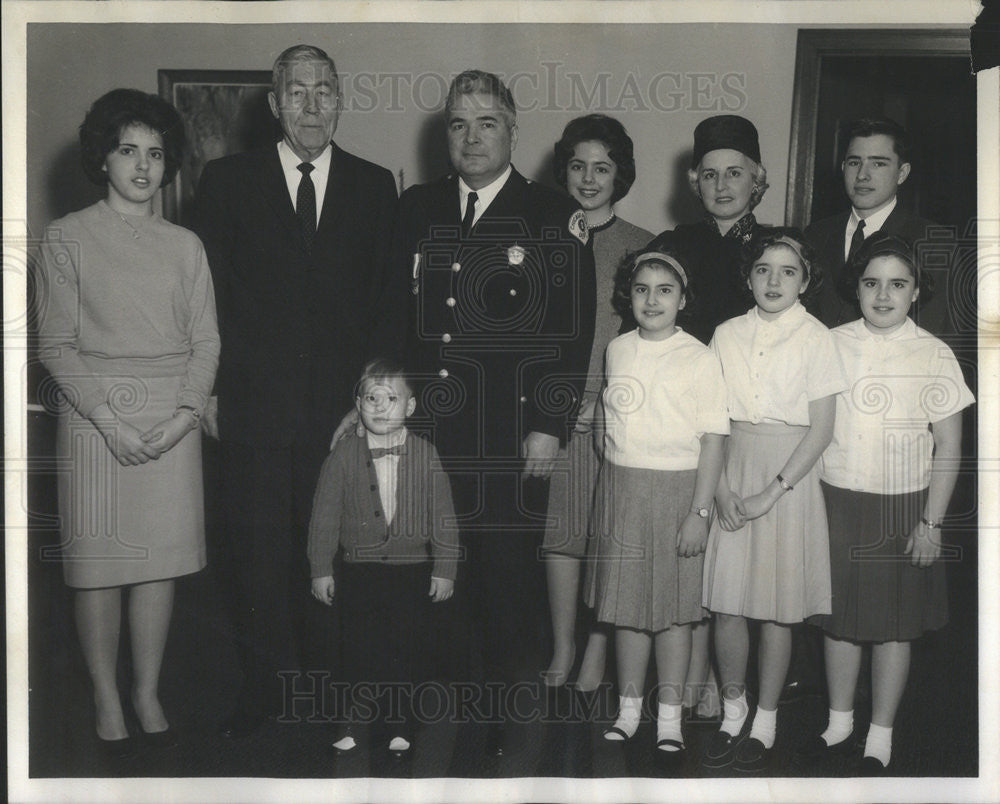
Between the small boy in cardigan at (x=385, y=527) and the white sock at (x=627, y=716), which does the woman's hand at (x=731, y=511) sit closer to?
the white sock at (x=627, y=716)

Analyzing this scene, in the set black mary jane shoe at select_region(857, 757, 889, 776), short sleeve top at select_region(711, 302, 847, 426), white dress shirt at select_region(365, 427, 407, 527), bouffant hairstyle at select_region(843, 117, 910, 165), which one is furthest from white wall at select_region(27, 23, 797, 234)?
black mary jane shoe at select_region(857, 757, 889, 776)

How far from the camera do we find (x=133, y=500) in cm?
156

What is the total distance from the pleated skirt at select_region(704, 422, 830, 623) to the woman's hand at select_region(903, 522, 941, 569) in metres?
0.18

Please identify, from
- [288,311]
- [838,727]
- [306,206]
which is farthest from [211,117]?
[838,727]

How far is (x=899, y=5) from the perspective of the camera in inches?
63.9

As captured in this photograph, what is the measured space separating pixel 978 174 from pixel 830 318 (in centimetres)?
43

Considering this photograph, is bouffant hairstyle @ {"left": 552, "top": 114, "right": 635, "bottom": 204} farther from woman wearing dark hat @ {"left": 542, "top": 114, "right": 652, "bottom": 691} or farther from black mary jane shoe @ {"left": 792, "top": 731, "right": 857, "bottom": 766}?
black mary jane shoe @ {"left": 792, "top": 731, "right": 857, "bottom": 766}

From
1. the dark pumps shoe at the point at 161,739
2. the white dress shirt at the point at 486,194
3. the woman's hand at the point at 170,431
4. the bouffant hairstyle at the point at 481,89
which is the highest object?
the bouffant hairstyle at the point at 481,89

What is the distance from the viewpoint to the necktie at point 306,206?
5.19 ft

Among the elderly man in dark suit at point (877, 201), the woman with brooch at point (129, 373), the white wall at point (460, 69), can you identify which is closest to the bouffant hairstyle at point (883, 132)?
the elderly man in dark suit at point (877, 201)

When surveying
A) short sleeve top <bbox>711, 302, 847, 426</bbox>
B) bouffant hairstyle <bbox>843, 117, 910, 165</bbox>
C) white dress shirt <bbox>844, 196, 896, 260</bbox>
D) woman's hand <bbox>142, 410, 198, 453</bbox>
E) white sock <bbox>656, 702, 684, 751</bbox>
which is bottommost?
white sock <bbox>656, 702, 684, 751</bbox>

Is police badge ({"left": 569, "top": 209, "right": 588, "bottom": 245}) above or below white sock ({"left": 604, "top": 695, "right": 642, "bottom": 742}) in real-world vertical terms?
above

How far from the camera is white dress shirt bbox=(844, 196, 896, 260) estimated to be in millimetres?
1597

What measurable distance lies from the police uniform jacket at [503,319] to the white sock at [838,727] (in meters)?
0.75
